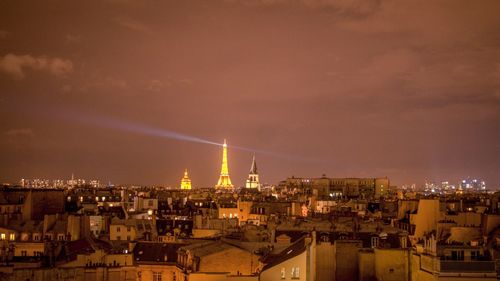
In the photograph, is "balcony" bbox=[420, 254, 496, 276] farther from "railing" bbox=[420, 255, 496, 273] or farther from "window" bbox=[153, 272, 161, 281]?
"window" bbox=[153, 272, 161, 281]

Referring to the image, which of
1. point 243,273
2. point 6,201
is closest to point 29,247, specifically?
point 243,273

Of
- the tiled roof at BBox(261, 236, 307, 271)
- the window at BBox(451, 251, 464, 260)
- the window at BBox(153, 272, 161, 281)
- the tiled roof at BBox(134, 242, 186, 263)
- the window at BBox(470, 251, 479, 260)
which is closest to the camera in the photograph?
the window at BBox(451, 251, 464, 260)

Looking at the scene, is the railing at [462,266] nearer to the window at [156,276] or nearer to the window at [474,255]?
the window at [474,255]

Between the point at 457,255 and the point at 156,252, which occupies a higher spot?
the point at 457,255

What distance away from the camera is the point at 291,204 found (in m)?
98.6

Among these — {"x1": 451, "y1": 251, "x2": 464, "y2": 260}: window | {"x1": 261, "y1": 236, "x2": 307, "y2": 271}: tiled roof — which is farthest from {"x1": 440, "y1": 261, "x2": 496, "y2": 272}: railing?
{"x1": 261, "y1": 236, "x2": 307, "y2": 271}: tiled roof

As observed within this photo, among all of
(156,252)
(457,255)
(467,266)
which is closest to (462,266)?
(467,266)

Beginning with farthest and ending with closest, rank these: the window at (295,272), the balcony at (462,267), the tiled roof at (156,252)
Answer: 1. the tiled roof at (156,252)
2. the window at (295,272)
3. the balcony at (462,267)

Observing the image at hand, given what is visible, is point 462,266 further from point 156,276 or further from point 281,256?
point 156,276

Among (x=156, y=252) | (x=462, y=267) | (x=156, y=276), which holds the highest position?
(x=462, y=267)

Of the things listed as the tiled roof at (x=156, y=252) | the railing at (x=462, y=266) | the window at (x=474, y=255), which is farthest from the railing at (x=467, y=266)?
the tiled roof at (x=156, y=252)

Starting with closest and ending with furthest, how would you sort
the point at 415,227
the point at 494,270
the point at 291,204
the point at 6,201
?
the point at 494,270, the point at 415,227, the point at 6,201, the point at 291,204

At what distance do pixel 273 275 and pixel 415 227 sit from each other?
29.4m

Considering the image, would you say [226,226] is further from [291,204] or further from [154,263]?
[291,204]
